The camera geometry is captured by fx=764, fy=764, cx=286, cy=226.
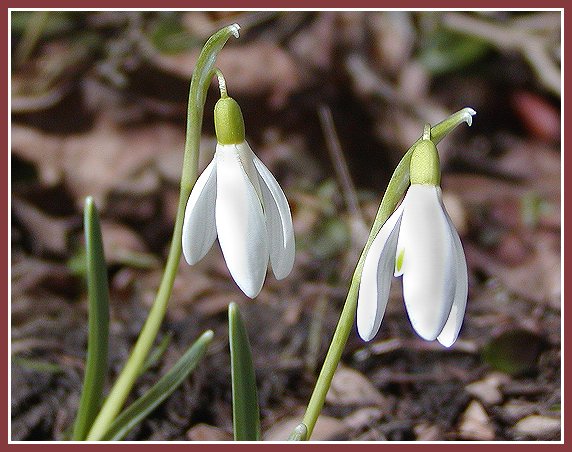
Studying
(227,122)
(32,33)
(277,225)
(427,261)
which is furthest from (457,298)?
(32,33)

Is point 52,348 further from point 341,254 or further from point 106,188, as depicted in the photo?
point 341,254

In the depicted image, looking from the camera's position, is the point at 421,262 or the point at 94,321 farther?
the point at 94,321

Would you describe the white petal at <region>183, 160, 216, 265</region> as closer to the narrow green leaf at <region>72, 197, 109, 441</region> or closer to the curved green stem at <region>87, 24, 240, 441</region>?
the curved green stem at <region>87, 24, 240, 441</region>

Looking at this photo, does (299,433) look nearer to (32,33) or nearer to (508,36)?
(32,33)

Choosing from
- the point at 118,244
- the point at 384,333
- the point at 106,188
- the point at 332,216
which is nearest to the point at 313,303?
the point at 384,333

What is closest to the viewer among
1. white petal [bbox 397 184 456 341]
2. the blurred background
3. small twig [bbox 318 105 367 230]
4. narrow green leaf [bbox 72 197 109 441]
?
white petal [bbox 397 184 456 341]

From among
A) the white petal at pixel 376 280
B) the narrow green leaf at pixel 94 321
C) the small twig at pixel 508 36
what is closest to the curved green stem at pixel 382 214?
the white petal at pixel 376 280

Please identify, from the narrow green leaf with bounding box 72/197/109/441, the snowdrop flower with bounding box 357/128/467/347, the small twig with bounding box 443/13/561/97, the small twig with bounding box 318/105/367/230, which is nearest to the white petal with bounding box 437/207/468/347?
the snowdrop flower with bounding box 357/128/467/347

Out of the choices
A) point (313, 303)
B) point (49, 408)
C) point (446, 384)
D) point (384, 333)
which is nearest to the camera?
point (49, 408)
